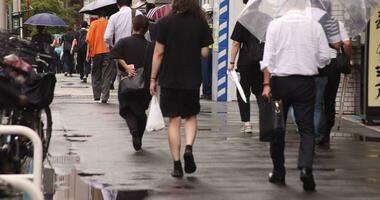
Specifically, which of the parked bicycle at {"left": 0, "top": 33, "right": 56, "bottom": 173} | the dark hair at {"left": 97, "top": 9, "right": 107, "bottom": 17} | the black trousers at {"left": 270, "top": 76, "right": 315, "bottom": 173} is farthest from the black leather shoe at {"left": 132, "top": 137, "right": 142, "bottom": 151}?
the dark hair at {"left": 97, "top": 9, "right": 107, "bottom": 17}

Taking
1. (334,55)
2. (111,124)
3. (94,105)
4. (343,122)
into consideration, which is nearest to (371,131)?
(343,122)

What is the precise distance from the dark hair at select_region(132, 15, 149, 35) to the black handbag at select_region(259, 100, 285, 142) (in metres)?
2.51

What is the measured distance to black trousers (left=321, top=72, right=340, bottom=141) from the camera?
10.6 m

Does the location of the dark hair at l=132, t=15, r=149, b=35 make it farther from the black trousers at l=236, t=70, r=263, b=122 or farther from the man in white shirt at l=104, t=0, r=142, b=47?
the man in white shirt at l=104, t=0, r=142, b=47

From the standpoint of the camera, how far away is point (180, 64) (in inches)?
328

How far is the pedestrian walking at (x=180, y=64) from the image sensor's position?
8.30 m

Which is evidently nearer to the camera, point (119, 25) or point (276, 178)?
point (276, 178)

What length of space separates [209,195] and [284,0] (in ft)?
7.10

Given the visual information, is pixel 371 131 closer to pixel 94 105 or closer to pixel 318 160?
pixel 318 160

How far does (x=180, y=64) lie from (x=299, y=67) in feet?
4.26

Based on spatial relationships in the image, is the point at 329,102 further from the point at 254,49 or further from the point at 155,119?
the point at 155,119

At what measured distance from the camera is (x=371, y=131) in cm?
1235

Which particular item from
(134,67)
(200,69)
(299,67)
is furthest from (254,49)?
(299,67)

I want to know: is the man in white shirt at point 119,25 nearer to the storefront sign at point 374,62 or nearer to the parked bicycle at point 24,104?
the storefront sign at point 374,62
